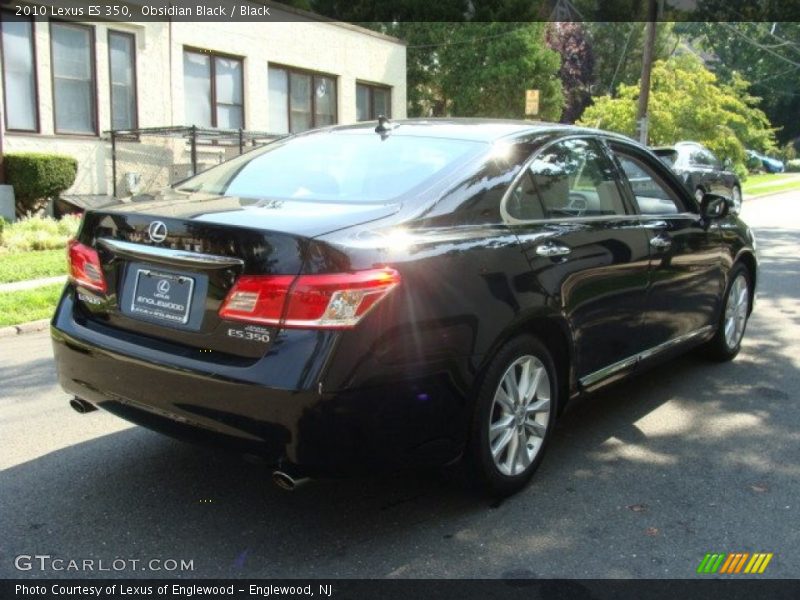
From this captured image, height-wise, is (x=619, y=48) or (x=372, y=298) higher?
(x=619, y=48)

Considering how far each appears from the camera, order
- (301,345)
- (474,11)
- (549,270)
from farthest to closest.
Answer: (474,11)
(549,270)
(301,345)

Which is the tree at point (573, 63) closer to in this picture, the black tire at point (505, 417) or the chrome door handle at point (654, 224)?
the chrome door handle at point (654, 224)

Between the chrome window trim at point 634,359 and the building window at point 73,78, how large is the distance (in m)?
13.7

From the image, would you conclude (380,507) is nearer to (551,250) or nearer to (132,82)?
(551,250)

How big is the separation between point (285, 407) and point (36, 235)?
408 inches

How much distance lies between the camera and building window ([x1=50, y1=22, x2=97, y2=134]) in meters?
15.2

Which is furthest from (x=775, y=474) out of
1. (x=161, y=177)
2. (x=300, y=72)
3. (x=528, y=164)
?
(x=300, y=72)

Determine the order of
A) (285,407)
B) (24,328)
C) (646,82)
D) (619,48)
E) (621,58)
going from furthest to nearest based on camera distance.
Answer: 1. (619,48)
2. (621,58)
3. (646,82)
4. (24,328)
5. (285,407)

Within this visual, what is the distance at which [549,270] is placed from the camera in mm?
3746

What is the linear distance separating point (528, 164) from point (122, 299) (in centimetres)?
200

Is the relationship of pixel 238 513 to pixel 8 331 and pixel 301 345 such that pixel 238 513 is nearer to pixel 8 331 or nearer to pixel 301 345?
pixel 301 345

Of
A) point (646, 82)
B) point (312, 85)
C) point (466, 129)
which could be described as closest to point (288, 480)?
point (466, 129)

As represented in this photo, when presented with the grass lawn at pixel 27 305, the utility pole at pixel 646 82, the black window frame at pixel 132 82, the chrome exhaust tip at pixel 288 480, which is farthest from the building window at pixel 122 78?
the chrome exhaust tip at pixel 288 480

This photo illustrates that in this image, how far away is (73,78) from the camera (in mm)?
15531
